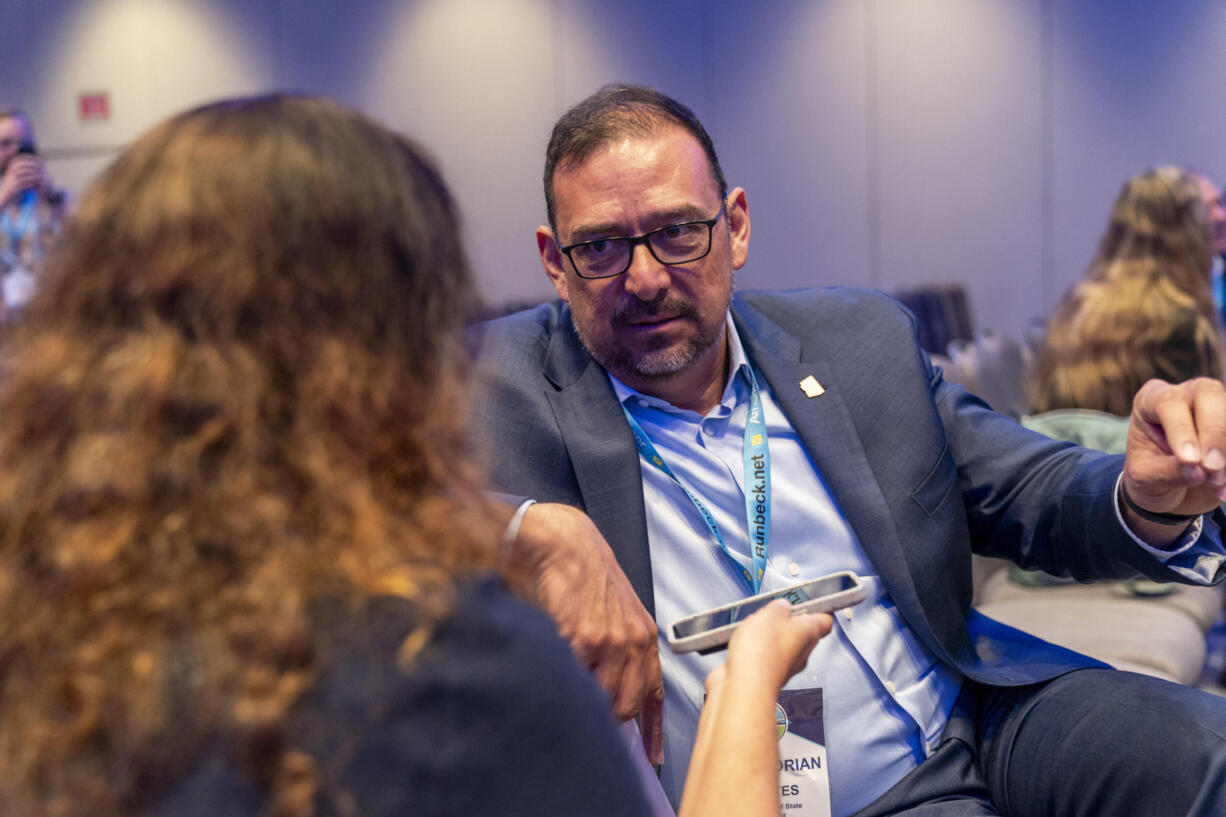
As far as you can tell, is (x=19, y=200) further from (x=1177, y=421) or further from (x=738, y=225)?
(x=1177, y=421)

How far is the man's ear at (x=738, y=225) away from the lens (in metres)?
1.87

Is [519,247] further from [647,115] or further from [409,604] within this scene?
[409,604]

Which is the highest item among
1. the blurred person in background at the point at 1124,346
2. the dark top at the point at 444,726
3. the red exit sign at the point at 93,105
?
the red exit sign at the point at 93,105

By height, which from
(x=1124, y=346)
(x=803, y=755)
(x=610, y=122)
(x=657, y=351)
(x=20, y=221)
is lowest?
(x=803, y=755)

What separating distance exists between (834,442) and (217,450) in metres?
1.08

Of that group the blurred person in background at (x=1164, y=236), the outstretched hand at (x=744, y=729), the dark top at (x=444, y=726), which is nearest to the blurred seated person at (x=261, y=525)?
the dark top at (x=444, y=726)

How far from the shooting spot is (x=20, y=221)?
A: 424 centimetres

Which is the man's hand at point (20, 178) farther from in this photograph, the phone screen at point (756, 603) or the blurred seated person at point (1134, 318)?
the phone screen at point (756, 603)

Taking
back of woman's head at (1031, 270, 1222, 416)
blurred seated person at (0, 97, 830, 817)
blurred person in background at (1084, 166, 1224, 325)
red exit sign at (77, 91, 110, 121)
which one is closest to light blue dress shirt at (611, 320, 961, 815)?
blurred seated person at (0, 97, 830, 817)

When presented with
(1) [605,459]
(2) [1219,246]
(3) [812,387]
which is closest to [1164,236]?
(2) [1219,246]

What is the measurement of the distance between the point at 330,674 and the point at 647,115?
1212mm

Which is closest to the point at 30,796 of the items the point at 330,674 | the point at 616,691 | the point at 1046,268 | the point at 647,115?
the point at 330,674

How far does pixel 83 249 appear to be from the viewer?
800 mm

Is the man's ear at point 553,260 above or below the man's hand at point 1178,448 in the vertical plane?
above
